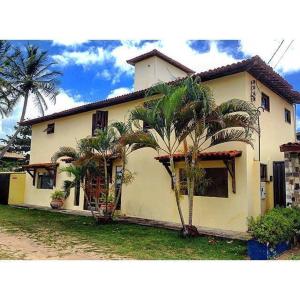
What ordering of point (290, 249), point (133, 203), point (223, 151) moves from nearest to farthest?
point (290, 249), point (223, 151), point (133, 203)

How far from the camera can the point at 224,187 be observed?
36.7 feet

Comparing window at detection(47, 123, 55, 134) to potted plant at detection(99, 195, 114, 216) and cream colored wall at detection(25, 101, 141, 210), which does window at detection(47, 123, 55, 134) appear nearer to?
cream colored wall at detection(25, 101, 141, 210)

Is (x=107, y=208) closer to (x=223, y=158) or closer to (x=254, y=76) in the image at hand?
(x=223, y=158)

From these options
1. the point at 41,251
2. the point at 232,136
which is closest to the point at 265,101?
the point at 232,136

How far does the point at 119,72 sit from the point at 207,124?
8.06 m

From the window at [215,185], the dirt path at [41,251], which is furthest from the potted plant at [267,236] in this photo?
the window at [215,185]

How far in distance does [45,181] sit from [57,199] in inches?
92.3

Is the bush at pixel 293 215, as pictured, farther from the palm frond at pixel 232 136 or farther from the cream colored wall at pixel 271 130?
the cream colored wall at pixel 271 130

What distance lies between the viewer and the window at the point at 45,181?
18.8 metres

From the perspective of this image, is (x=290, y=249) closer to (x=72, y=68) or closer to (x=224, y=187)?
(x=224, y=187)

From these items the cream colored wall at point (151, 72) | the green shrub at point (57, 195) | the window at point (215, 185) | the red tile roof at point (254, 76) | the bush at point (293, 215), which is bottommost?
the bush at point (293, 215)

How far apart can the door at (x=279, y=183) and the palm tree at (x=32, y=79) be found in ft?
58.1

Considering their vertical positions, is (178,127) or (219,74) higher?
(219,74)
